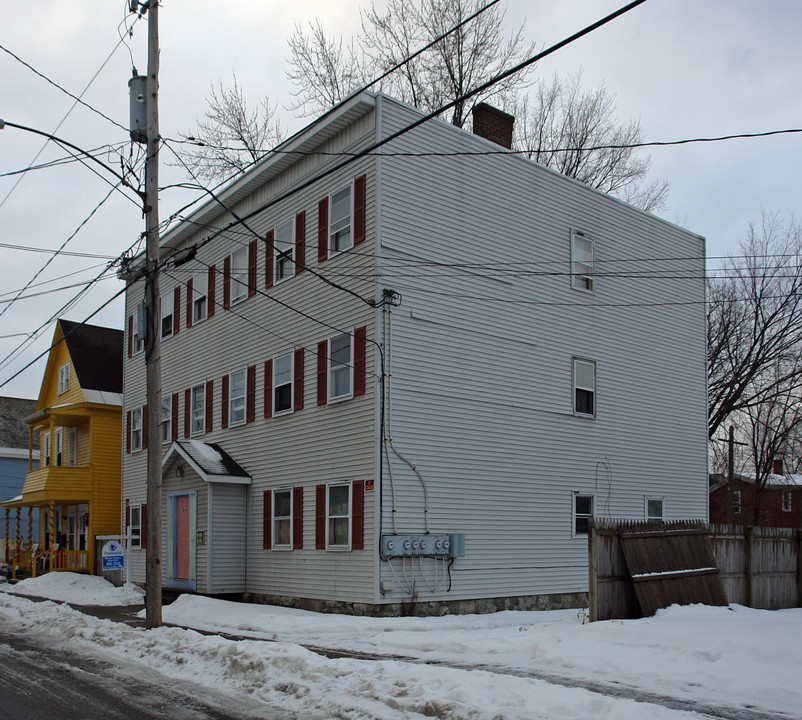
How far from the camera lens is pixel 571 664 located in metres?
10.5

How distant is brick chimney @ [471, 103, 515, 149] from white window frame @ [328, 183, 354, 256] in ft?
16.3

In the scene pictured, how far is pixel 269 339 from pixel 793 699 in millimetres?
15194

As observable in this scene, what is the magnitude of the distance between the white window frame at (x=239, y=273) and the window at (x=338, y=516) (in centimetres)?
677

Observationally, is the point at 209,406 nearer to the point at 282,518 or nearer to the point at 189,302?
the point at 189,302

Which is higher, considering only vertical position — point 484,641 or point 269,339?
point 269,339

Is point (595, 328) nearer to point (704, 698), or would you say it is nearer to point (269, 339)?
point (269, 339)

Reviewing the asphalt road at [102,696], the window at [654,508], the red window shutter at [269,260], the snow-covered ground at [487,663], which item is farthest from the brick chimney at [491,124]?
the asphalt road at [102,696]

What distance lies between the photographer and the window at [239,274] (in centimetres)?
2273

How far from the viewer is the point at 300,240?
20.6 meters

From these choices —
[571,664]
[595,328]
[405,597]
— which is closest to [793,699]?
[571,664]

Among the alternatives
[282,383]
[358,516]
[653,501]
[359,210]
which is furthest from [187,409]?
[653,501]

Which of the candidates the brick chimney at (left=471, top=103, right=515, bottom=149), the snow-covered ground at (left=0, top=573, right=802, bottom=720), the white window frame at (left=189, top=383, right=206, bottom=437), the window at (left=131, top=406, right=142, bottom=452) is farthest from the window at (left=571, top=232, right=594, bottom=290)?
the window at (left=131, top=406, right=142, bottom=452)

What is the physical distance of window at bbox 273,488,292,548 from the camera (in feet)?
65.4

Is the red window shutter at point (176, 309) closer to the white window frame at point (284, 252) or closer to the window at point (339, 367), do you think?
the white window frame at point (284, 252)
